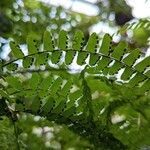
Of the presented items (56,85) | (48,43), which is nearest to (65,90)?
(56,85)

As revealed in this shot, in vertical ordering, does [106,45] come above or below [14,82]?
above

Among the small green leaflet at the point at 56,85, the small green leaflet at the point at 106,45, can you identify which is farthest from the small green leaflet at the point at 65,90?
the small green leaflet at the point at 106,45

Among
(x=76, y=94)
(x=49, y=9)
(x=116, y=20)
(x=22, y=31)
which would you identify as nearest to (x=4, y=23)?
(x=22, y=31)

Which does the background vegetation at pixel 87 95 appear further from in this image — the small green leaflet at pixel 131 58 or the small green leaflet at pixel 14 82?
the small green leaflet at pixel 131 58

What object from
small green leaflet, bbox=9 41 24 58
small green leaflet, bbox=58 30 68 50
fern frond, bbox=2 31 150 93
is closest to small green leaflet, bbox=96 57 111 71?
fern frond, bbox=2 31 150 93

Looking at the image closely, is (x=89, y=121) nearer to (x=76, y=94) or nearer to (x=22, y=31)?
(x=76, y=94)

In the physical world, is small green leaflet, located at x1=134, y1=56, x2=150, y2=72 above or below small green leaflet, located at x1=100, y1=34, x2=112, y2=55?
below

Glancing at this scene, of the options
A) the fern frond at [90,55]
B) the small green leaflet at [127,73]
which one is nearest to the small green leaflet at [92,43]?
the fern frond at [90,55]

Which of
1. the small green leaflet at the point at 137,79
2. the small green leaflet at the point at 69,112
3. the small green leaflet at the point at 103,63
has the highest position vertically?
the small green leaflet at the point at 103,63

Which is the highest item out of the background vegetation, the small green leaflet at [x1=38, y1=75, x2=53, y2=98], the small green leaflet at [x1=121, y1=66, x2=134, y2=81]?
the small green leaflet at [x1=121, y1=66, x2=134, y2=81]

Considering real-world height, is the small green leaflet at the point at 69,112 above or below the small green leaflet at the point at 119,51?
below

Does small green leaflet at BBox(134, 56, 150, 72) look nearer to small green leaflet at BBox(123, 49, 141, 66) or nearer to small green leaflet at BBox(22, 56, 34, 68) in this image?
small green leaflet at BBox(123, 49, 141, 66)

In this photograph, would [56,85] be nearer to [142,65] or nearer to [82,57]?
[82,57]

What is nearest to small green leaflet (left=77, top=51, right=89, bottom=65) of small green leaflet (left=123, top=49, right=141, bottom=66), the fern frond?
the fern frond
